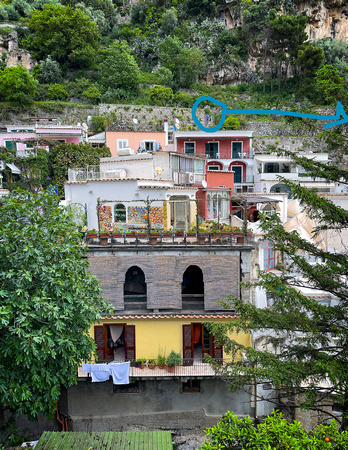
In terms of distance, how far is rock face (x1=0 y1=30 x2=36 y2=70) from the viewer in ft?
169

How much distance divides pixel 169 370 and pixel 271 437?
30.4 ft

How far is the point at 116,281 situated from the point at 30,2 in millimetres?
66069

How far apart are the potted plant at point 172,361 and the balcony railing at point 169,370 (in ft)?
0.13

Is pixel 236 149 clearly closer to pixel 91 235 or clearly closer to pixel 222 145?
pixel 222 145

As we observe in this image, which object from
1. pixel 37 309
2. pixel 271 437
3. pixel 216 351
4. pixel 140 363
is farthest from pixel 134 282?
pixel 271 437

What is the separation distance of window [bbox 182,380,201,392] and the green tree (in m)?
45.6

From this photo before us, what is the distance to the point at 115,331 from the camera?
1764 cm

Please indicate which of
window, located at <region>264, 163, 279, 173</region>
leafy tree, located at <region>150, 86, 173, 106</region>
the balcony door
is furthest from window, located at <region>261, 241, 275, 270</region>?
leafy tree, located at <region>150, 86, 173, 106</region>

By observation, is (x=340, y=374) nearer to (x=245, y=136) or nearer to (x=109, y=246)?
(x=109, y=246)

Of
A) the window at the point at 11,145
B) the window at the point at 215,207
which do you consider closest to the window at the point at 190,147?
the window at the point at 215,207

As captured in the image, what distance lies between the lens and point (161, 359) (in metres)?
16.8

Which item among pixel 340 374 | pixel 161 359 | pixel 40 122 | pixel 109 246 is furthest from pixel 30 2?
pixel 340 374

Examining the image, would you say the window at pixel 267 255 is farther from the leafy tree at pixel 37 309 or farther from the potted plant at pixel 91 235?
the leafy tree at pixel 37 309

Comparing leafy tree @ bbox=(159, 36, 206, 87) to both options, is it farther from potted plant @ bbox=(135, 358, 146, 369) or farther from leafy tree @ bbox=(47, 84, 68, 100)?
potted plant @ bbox=(135, 358, 146, 369)
